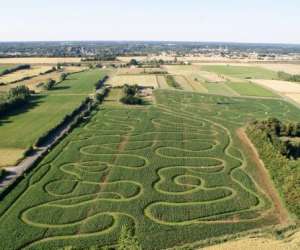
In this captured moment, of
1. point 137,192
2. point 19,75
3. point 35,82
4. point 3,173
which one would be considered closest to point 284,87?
point 35,82

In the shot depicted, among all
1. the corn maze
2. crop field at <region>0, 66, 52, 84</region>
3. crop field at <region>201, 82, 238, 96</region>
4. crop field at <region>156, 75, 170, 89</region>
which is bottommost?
the corn maze

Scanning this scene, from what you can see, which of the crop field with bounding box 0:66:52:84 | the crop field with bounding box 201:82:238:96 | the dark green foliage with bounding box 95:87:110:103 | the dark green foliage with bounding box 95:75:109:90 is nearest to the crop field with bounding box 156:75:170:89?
the crop field with bounding box 201:82:238:96

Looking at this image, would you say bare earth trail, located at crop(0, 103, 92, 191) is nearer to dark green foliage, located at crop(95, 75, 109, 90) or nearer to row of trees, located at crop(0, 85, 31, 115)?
row of trees, located at crop(0, 85, 31, 115)

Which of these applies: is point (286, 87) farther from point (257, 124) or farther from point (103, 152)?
point (103, 152)

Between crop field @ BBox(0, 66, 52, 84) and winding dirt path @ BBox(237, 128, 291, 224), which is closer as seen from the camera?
winding dirt path @ BBox(237, 128, 291, 224)

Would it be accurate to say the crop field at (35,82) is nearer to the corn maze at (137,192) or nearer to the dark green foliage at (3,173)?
the corn maze at (137,192)

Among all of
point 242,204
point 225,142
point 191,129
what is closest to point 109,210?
point 242,204

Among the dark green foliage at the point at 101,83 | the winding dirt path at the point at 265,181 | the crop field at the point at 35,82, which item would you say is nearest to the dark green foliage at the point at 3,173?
the winding dirt path at the point at 265,181
